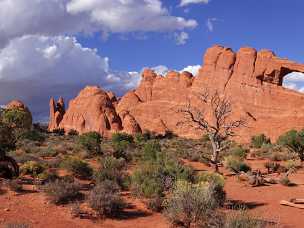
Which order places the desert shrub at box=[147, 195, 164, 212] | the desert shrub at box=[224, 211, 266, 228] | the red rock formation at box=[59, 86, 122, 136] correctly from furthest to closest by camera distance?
1. the red rock formation at box=[59, 86, 122, 136]
2. the desert shrub at box=[147, 195, 164, 212]
3. the desert shrub at box=[224, 211, 266, 228]

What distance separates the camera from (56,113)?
305 ft

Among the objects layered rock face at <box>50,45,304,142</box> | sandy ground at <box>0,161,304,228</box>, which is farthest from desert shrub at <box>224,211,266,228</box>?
layered rock face at <box>50,45,304,142</box>

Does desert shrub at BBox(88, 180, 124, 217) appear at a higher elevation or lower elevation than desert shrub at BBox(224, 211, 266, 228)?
lower

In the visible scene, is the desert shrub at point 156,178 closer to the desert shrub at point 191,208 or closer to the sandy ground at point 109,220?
the sandy ground at point 109,220

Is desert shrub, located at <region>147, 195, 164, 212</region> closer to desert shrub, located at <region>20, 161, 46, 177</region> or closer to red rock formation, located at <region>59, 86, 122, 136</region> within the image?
desert shrub, located at <region>20, 161, 46, 177</region>

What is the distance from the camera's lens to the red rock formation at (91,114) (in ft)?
256

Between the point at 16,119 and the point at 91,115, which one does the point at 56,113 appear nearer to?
the point at 91,115

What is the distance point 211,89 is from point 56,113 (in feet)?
113

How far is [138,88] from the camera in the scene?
87.9 metres

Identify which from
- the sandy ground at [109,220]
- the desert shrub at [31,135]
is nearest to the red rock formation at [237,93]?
the desert shrub at [31,135]

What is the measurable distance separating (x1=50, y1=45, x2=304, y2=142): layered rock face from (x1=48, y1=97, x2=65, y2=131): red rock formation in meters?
4.90

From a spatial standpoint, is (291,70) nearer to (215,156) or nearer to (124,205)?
(215,156)

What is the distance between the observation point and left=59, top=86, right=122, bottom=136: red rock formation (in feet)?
256

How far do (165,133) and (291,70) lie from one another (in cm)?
2291
